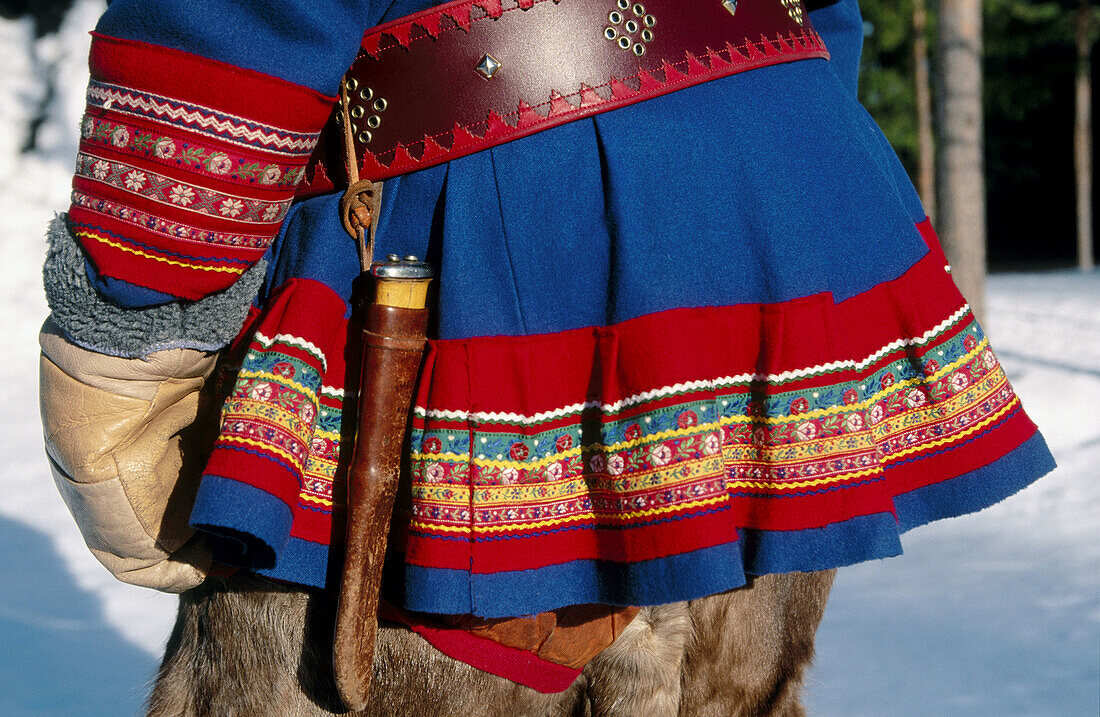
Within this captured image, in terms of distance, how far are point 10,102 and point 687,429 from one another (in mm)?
11609

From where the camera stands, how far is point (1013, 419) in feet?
3.86

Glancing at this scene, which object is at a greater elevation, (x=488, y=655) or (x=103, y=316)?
(x=103, y=316)

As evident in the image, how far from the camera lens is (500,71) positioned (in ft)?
3.50

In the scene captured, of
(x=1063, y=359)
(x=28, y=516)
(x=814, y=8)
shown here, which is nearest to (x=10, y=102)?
(x=28, y=516)

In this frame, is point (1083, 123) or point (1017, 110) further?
point (1017, 110)

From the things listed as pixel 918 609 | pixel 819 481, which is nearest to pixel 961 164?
pixel 918 609

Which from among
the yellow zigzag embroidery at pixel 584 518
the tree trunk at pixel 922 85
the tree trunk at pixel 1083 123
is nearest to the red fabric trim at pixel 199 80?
the yellow zigzag embroidery at pixel 584 518

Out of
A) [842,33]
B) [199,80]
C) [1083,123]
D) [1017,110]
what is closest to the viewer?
[199,80]

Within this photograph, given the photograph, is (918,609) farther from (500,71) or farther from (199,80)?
(199,80)

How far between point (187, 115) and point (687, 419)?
1.95ft

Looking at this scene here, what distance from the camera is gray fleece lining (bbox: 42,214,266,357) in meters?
1.01

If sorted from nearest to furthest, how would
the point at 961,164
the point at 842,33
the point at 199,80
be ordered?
the point at 199,80 → the point at 842,33 → the point at 961,164

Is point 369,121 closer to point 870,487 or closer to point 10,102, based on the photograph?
point 870,487

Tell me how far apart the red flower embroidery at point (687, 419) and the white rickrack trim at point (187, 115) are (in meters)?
0.50
